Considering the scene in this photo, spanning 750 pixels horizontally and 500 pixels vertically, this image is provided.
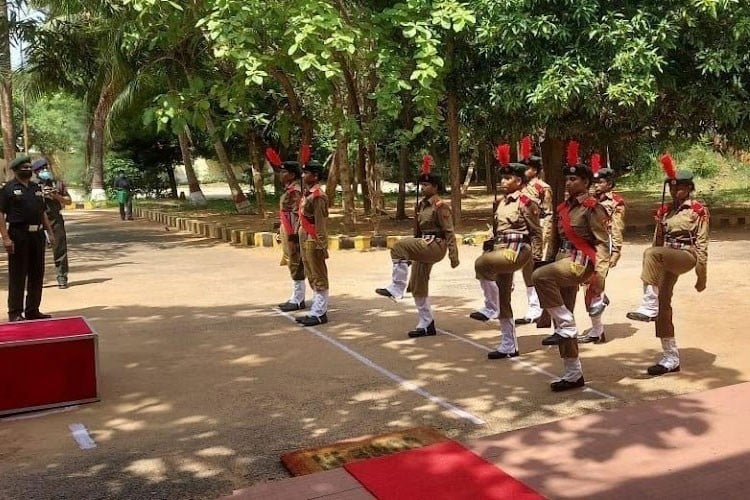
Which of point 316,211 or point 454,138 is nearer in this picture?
point 316,211

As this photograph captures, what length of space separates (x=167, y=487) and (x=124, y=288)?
7.29 meters

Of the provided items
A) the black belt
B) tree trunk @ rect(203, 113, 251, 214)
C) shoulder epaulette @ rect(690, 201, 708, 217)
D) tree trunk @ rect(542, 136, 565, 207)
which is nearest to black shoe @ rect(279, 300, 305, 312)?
the black belt

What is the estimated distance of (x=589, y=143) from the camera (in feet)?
54.5

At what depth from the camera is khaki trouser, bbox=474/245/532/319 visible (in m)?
6.60

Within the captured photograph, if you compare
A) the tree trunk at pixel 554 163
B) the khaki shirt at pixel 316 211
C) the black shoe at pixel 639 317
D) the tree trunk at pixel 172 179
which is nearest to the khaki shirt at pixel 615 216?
the black shoe at pixel 639 317

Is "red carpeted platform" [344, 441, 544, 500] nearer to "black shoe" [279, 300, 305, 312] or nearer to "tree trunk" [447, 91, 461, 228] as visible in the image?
"black shoe" [279, 300, 305, 312]

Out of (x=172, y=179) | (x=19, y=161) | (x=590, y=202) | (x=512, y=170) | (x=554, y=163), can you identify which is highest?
(x=172, y=179)

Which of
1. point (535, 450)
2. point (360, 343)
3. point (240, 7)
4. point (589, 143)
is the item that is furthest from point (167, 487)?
point (589, 143)

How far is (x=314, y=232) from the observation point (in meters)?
8.27

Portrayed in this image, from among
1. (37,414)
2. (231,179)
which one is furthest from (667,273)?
(231,179)

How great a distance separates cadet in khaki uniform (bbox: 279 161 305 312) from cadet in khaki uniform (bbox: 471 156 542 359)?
266 cm

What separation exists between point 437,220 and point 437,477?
11.7 feet

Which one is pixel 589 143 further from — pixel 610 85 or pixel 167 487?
pixel 167 487

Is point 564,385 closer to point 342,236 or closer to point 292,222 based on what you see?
point 292,222
